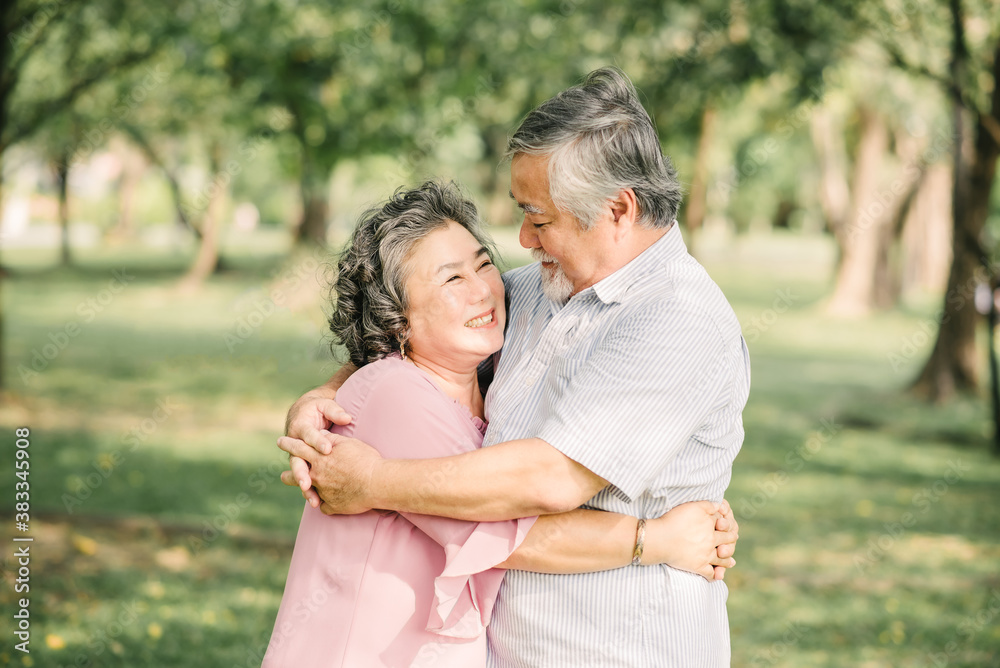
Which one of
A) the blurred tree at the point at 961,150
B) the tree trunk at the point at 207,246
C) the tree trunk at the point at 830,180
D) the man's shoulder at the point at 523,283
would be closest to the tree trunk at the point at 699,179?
the blurred tree at the point at 961,150

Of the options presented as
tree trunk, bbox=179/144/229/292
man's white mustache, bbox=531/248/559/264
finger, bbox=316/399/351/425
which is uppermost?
man's white mustache, bbox=531/248/559/264

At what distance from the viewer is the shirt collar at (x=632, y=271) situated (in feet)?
7.45

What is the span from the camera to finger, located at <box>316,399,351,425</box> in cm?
228

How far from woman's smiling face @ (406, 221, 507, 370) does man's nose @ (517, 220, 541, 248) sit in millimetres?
165

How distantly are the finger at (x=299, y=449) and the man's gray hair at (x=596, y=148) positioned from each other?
867 millimetres

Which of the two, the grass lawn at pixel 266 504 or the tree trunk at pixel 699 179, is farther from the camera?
the tree trunk at pixel 699 179

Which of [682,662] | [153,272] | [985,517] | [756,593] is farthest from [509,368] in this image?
[153,272]

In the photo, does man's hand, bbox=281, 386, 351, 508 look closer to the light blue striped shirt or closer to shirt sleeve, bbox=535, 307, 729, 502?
the light blue striped shirt

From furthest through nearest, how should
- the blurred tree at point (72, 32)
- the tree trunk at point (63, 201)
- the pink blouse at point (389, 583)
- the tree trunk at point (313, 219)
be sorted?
the tree trunk at point (63, 201) → the tree trunk at point (313, 219) → the blurred tree at point (72, 32) → the pink blouse at point (389, 583)

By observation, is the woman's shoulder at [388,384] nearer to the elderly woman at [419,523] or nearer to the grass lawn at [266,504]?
the elderly woman at [419,523]

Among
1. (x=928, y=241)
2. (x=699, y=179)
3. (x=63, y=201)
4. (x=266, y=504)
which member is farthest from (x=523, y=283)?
(x=928, y=241)

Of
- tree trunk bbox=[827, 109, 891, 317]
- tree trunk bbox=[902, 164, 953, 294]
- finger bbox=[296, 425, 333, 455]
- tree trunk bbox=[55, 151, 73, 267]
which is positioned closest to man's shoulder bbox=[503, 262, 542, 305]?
finger bbox=[296, 425, 333, 455]

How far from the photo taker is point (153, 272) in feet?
86.1

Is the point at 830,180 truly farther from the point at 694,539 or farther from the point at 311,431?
the point at 311,431
